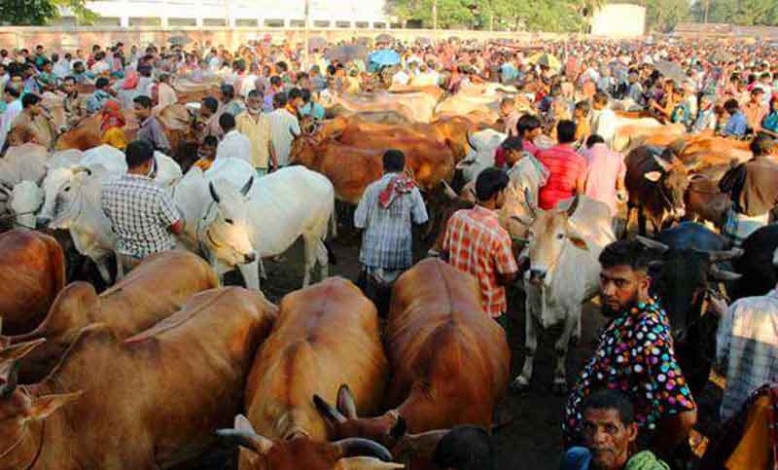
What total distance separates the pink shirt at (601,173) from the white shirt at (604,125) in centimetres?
453

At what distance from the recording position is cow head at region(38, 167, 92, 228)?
747cm

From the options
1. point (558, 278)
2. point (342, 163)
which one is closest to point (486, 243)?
point (558, 278)

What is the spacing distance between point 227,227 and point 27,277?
67.1 inches

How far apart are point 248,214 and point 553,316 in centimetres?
324

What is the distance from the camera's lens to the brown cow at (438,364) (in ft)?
12.8

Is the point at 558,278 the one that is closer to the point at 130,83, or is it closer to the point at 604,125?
the point at 604,125

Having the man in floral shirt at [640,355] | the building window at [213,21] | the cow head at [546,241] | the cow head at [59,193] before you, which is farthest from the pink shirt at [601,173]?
the building window at [213,21]

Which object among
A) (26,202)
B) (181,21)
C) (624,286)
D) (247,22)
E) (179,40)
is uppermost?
(247,22)

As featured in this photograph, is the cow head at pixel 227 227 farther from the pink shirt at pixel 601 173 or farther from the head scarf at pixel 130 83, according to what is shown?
the head scarf at pixel 130 83

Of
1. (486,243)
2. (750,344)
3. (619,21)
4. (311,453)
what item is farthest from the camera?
(619,21)

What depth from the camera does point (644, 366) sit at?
11.4 feet

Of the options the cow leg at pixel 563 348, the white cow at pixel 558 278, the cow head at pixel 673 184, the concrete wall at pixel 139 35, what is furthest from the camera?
the concrete wall at pixel 139 35

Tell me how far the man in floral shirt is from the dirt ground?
195cm

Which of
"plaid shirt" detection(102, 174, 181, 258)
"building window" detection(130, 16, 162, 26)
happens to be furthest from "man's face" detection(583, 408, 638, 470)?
"building window" detection(130, 16, 162, 26)
